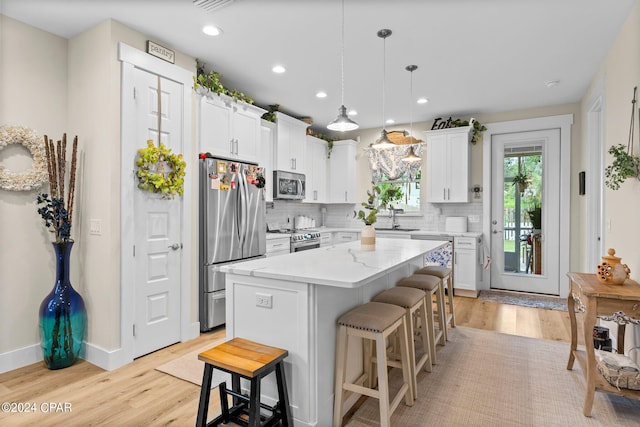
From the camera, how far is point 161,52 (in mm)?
3094

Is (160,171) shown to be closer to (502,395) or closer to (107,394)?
(107,394)

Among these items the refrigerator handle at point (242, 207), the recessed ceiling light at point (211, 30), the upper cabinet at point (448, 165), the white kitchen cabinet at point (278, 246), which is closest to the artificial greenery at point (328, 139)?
the upper cabinet at point (448, 165)

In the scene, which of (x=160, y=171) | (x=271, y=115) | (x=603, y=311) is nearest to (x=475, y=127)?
(x=271, y=115)

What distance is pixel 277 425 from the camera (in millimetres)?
1900

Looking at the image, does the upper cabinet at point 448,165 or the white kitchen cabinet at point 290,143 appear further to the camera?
the upper cabinet at point 448,165

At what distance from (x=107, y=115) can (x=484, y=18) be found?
302cm

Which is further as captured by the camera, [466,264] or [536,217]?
[536,217]

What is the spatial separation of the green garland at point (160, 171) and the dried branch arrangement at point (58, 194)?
0.53 m

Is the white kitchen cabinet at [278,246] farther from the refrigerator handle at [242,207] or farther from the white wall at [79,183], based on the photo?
the white wall at [79,183]

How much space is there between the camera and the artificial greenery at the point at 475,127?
5344mm

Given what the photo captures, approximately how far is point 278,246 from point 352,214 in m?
2.33

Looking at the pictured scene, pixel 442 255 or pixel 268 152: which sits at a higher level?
pixel 268 152

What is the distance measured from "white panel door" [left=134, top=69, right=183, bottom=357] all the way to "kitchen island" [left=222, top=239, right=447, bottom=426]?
122 centimetres

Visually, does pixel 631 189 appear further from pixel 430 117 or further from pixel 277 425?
pixel 430 117
